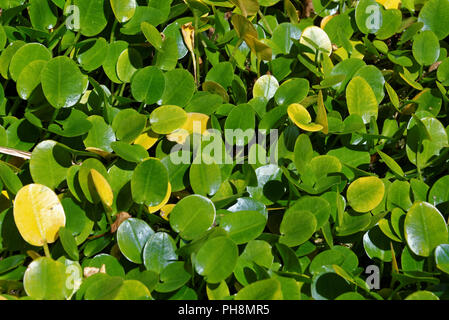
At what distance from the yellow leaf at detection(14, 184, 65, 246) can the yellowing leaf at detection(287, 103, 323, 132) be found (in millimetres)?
510

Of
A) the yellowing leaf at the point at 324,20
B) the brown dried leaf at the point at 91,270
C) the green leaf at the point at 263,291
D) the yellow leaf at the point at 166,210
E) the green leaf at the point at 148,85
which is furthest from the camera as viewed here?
the yellowing leaf at the point at 324,20

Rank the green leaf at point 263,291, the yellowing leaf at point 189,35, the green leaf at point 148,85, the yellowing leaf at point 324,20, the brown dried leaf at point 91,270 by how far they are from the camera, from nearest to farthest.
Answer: the green leaf at point 263,291 → the brown dried leaf at point 91,270 → the green leaf at point 148,85 → the yellowing leaf at point 189,35 → the yellowing leaf at point 324,20

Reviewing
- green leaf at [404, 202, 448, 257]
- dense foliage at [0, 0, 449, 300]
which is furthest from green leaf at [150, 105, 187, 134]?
green leaf at [404, 202, 448, 257]

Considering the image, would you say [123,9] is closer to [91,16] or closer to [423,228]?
[91,16]

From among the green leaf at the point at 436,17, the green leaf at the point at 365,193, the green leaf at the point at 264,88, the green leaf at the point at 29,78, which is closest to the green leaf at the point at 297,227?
the green leaf at the point at 365,193

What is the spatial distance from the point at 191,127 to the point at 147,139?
0.33 feet

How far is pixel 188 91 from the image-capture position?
123 cm

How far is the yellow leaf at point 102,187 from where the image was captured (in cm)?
100

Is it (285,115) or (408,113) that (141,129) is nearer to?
(285,115)

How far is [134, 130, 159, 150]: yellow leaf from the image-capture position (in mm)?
1180

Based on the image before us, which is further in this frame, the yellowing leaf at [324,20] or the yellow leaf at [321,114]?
the yellowing leaf at [324,20]

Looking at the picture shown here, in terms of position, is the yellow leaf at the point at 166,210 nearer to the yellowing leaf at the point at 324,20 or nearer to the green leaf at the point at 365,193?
the green leaf at the point at 365,193
